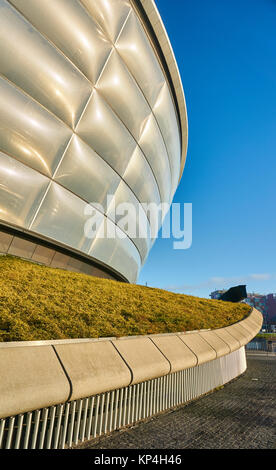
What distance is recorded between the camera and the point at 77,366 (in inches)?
156

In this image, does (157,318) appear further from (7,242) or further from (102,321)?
(7,242)

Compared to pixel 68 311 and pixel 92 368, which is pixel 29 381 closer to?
pixel 92 368

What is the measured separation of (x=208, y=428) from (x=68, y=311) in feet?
13.0

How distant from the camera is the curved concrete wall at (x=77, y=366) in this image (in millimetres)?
3178

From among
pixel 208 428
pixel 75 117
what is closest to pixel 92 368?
pixel 208 428

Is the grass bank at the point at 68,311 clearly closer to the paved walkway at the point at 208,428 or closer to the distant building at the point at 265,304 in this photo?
the paved walkway at the point at 208,428

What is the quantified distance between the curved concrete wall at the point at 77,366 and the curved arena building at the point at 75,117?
7757mm

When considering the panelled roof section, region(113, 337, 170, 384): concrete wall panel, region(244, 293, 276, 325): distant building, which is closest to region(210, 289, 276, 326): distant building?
region(244, 293, 276, 325): distant building

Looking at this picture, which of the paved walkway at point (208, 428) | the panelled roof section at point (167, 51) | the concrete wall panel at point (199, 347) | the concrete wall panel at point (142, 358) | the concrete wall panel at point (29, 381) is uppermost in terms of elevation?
the panelled roof section at point (167, 51)

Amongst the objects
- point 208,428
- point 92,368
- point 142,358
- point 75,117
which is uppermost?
point 75,117

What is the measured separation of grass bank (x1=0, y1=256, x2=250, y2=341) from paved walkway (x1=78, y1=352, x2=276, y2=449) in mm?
1863

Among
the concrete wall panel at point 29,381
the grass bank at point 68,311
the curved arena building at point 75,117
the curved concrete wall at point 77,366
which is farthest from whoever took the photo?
the curved arena building at point 75,117

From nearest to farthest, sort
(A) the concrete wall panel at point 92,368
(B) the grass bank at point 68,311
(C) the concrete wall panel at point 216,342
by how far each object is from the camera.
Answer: (A) the concrete wall panel at point 92,368 < (B) the grass bank at point 68,311 < (C) the concrete wall panel at point 216,342

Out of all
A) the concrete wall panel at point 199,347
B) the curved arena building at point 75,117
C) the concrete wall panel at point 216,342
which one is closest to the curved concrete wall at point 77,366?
the concrete wall panel at point 199,347
